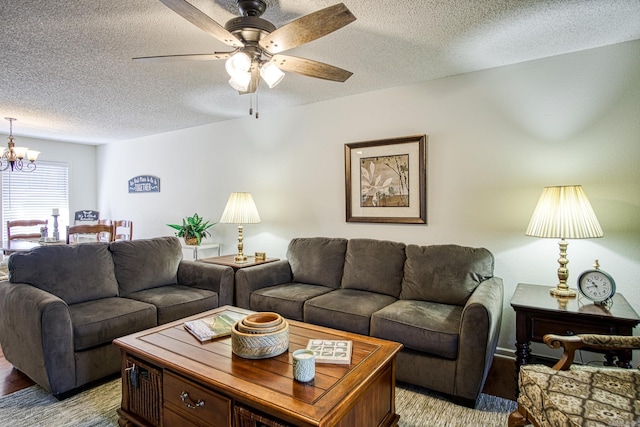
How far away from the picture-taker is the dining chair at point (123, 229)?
5285 mm

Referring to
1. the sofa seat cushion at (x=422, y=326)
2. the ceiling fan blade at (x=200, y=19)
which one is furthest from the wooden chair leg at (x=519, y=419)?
the ceiling fan blade at (x=200, y=19)

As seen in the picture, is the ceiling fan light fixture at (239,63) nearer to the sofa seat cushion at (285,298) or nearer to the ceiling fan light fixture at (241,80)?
the ceiling fan light fixture at (241,80)

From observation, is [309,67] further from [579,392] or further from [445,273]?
[579,392]

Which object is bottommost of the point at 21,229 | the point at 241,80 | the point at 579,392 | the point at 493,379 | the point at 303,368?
the point at 493,379

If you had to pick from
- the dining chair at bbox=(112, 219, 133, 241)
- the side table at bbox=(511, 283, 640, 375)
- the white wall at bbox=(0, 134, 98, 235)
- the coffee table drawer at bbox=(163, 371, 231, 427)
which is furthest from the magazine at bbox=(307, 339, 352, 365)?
the white wall at bbox=(0, 134, 98, 235)

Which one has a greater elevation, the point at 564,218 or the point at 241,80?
the point at 241,80

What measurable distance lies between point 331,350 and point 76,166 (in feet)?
21.2

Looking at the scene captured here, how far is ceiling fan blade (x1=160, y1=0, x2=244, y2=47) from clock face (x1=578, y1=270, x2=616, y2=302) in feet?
8.23

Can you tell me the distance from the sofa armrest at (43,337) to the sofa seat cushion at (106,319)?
8 cm

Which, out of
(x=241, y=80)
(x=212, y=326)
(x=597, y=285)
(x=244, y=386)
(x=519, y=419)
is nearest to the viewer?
(x=244, y=386)

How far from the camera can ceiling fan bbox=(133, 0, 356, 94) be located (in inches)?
60.7

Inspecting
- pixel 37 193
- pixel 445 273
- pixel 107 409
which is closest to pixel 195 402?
pixel 107 409

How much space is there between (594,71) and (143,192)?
582cm

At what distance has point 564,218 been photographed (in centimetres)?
224
